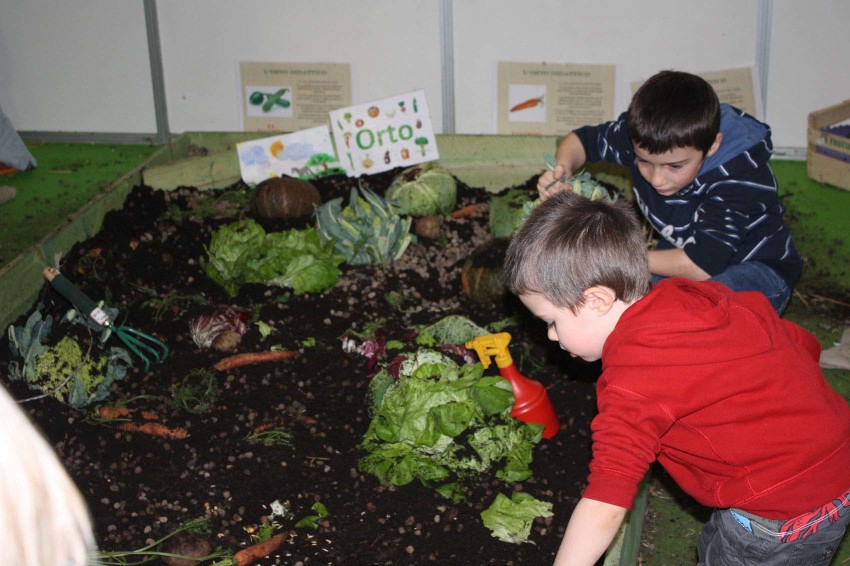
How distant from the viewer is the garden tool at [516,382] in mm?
3129

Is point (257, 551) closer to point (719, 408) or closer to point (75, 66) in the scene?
point (719, 408)

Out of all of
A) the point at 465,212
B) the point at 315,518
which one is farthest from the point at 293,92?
the point at 315,518

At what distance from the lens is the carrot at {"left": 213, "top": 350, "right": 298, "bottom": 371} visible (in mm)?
3586

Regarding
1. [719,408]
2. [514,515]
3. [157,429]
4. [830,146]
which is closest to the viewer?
[719,408]

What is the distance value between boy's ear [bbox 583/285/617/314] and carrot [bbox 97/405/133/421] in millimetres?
2136

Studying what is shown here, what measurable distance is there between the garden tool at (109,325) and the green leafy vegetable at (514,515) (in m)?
1.63

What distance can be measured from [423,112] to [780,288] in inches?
104

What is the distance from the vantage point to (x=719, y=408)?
1.95 meters

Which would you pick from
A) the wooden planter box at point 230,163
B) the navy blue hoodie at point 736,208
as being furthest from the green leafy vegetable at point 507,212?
the navy blue hoodie at point 736,208

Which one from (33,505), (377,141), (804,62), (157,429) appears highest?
(804,62)

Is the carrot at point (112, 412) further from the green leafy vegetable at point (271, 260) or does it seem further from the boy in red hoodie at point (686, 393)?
the boy in red hoodie at point (686, 393)

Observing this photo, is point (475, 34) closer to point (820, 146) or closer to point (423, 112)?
point (423, 112)

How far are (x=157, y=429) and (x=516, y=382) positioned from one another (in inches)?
56.6

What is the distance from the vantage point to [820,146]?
16.5ft
